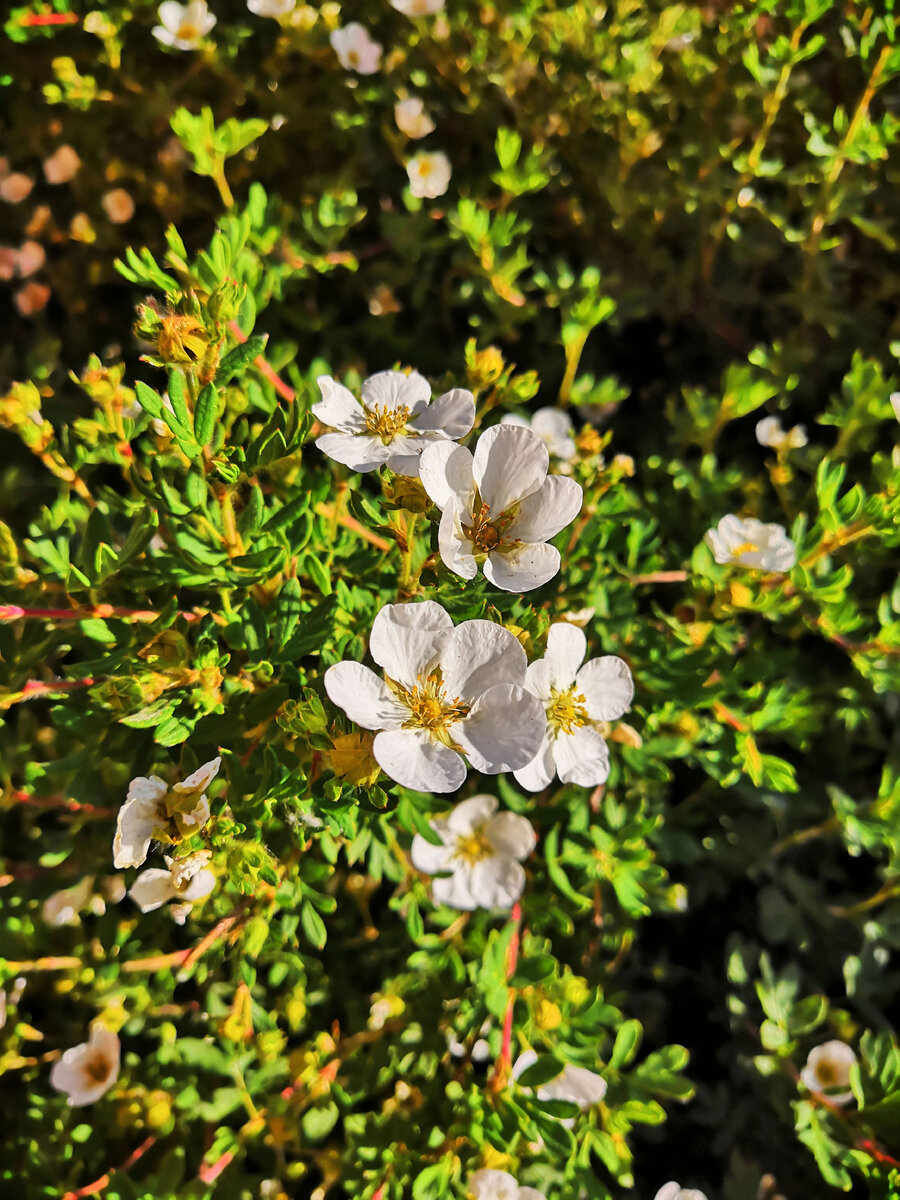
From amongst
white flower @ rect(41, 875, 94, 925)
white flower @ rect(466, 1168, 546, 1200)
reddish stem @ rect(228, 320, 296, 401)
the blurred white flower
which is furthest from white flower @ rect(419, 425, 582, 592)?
the blurred white flower

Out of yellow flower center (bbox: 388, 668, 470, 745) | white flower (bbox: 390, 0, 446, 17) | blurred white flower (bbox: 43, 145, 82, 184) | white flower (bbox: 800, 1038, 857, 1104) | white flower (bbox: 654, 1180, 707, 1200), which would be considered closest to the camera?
yellow flower center (bbox: 388, 668, 470, 745)

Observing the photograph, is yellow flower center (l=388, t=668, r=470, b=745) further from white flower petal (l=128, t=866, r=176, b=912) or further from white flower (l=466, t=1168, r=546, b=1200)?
white flower (l=466, t=1168, r=546, b=1200)

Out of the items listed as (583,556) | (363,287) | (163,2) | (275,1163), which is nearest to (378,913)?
(275,1163)

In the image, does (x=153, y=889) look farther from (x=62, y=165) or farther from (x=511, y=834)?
(x=62, y=165)

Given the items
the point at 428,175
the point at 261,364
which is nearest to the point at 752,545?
the point at 261,364

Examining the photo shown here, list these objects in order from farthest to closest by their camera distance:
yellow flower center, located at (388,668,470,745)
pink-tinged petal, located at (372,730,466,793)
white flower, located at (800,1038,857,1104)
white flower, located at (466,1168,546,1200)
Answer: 1. white flower, located at (800,1038,857,1104)
2. white flower, located at (466,1168,546,1200)
3. yellow flower center, located at (388,668,470,745)
4. pink-tinged petal, located at (372,730,466,793)
